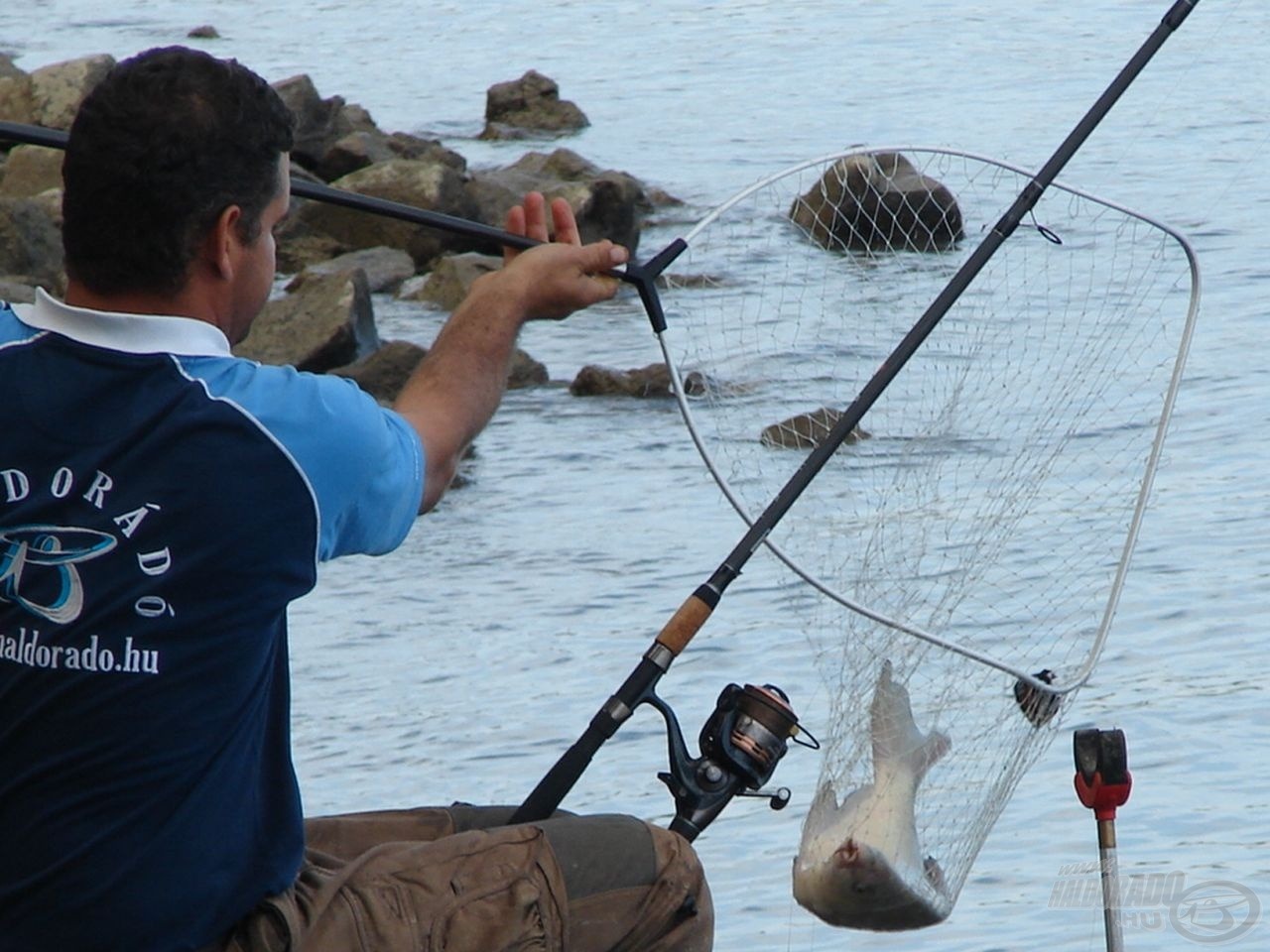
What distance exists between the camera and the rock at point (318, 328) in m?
9.74

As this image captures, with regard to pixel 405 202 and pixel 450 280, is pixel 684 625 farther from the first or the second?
pixel 405 202

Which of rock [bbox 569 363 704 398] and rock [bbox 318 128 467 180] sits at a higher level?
rock [bbox 569 363 704 398]

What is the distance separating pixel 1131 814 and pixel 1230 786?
303mm

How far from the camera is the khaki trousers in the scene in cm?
257

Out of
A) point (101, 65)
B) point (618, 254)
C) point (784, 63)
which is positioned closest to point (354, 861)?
point (618, 254)

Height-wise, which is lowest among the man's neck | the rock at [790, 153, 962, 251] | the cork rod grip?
the rock at [790, 153, 962, 251]

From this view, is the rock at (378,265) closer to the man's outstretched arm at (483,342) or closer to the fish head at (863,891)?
the fish head at (863,891)

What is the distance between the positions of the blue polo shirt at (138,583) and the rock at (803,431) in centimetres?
450

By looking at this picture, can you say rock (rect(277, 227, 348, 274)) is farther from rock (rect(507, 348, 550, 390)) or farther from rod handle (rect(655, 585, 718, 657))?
rod handle (rect(655, 585, 718, 657))

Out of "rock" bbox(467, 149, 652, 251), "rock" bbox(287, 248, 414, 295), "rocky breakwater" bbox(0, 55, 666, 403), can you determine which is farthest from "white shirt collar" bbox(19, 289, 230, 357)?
"rock" bbox(287, 248, 414, 295)

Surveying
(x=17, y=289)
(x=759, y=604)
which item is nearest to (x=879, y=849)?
(x=759, y=604)

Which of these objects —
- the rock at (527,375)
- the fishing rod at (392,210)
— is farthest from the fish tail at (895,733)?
the rock at (527,375)

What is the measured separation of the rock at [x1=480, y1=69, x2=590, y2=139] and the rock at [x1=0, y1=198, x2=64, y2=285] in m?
6.24

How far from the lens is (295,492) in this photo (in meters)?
2.32
